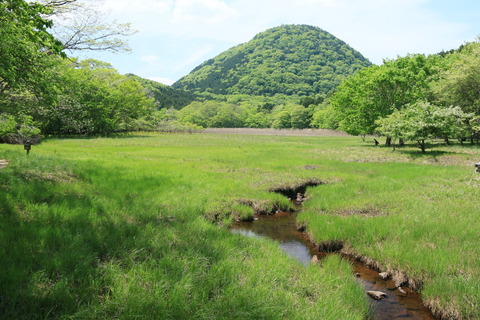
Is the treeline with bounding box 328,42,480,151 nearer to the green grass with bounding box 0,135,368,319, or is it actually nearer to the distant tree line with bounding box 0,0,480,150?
the distant tree line with bounding box 0,0,480,150

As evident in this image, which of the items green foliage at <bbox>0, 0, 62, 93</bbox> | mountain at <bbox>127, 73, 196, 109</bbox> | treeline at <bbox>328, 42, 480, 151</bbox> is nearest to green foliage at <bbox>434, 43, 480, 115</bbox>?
treeline at <bbox>328, 42, 480, 151</bbox>

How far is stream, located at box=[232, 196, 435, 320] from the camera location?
5.18m

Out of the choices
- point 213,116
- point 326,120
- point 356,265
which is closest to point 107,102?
point 356,265

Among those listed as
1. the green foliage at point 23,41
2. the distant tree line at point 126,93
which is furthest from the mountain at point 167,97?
the green foliage at point 23,41

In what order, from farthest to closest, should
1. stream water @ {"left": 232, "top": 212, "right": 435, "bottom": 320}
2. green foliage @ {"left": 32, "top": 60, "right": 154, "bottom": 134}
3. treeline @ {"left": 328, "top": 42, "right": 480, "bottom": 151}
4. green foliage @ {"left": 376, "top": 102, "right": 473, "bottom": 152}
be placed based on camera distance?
green foliage @ {"left": 32, "top": 60, "right": 154, "bottom": 134} → treeline @ {"left": 328, "top": 42, "right": 480, "bottom": 151} → green foliage @ {"left": 376, "top": 102, "right": 473, "bottom": 152} → stream water @ {"left": 232, "top": 212, "right": 435, "bottom": 320}

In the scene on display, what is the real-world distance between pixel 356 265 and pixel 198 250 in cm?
412

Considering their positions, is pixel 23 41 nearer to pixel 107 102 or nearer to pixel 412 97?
pixel 412 97

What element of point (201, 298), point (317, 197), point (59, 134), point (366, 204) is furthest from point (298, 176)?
point (59, 134)

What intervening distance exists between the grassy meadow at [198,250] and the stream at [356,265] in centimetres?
31

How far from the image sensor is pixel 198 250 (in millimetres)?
5930

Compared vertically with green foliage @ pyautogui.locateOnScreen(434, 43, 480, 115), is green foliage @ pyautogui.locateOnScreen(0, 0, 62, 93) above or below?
below

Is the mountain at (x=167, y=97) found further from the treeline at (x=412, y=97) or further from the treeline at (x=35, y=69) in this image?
the treeline at (x=35, y=69)

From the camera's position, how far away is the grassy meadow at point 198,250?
159 inches

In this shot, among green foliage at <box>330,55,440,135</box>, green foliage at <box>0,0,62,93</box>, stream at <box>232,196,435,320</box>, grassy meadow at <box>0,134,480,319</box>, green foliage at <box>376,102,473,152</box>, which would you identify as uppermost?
green foliage at <box>330,55,440,135</box>
